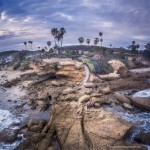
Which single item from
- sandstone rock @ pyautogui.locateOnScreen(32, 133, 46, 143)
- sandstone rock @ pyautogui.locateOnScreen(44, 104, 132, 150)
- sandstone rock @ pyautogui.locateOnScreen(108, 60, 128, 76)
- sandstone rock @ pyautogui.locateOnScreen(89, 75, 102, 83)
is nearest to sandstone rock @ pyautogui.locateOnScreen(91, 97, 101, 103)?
sandstone rock @ pyautogui.locateOnScreen(44, 104, 132, 150)

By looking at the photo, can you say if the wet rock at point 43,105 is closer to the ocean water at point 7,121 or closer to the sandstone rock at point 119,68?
the ocean water at point 7,121

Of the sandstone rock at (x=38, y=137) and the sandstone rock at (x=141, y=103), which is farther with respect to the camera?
the sandstone rock at (x=141, y=103)

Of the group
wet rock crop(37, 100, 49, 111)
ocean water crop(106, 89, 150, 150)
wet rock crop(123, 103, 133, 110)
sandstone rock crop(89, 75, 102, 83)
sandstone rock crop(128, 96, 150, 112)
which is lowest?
ocean water crop(106, 89, 150, 150)

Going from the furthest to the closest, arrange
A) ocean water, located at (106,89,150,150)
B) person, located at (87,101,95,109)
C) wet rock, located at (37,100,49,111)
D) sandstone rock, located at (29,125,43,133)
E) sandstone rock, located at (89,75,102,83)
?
sandstone rock, located at (89,75,102,83) → wet rock, located at (37,100,49,111) → person, located at (87,101,95,109) → sandstone rock, located at (29,125,43,133) → ocean water, located at (106,89,150,150)

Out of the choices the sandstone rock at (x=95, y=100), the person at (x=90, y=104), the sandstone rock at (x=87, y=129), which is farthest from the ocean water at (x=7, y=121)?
the sandstone rock at (x=95, y=100)

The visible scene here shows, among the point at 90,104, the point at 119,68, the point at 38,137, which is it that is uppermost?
the point at 119,68

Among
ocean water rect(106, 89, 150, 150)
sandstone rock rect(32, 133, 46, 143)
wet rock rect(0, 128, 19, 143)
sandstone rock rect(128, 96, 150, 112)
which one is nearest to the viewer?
sandstone rock rect(32, 133, 46, 143)

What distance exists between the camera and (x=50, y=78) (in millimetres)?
42156

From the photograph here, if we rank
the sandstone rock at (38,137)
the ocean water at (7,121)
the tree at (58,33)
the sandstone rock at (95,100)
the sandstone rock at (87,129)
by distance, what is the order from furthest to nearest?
the tree at (58,33)
the sandstone rock at (95,100)
the ocean water at (7,121)
the sandstone rock at (38,137)
the sandstone rock at (87,129)

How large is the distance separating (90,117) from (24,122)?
8.52m

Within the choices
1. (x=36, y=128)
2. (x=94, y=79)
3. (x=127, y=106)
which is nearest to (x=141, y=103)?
(x=127, y=106)

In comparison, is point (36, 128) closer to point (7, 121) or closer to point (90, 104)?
point (7, 121)

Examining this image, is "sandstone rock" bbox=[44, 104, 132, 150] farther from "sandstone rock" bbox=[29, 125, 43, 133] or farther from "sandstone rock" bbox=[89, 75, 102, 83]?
"sandstone rock" bbox=[89, 75, 102, 83]

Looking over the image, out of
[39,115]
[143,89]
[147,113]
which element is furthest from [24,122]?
[143,89]
